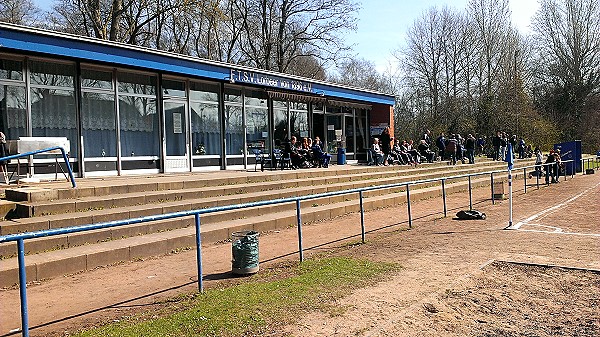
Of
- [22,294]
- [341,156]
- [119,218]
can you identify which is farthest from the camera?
[341,156]

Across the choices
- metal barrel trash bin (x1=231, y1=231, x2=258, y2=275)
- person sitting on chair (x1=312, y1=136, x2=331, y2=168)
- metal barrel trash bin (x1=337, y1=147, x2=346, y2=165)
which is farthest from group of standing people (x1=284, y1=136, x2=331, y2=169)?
metal barrel trash bin (x1=231, y1=231, x2=258, y2=275)

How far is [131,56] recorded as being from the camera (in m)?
15.3

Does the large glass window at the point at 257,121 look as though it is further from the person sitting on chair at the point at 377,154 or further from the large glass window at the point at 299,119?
the person sitting on chair at the point at 377,154

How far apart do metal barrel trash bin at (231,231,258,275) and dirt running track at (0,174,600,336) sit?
0.29 meters

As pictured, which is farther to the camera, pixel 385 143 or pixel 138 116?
pixel 385 143

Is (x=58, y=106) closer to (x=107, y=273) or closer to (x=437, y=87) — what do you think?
(x=107, y=273)

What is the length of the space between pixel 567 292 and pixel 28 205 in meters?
9.19

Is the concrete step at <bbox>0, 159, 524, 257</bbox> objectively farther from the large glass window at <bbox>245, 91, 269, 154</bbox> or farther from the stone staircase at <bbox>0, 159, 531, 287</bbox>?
the large glass window at <bbox>245, 91, 269, 154</bbox>

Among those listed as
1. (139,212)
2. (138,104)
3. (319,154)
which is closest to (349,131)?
(319,154)

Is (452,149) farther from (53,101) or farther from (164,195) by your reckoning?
(53,101)

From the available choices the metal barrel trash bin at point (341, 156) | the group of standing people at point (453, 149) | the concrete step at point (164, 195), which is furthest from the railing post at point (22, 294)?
the group of standing people at point (453, 149)

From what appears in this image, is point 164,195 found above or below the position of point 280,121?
below

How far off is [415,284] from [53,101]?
11659 millimetres

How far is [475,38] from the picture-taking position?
5191 centimetres
